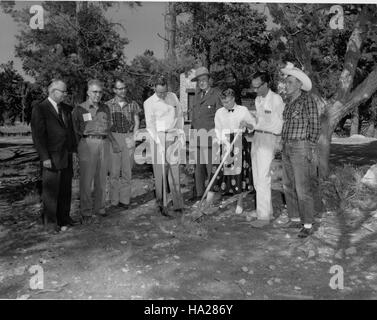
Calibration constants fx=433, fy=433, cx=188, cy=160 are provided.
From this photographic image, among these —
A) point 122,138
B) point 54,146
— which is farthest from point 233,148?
point 54,146

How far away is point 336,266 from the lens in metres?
4.13

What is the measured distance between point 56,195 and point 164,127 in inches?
66.5

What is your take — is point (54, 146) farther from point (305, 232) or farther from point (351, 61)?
point (351, 61)

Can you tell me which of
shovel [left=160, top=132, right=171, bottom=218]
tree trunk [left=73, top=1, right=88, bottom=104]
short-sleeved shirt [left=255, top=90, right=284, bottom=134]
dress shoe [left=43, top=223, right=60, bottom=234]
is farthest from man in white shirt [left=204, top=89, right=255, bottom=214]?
tree trunk [left=73, top=1, right=88, bottom=104]

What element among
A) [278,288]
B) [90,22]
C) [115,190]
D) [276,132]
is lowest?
[278,288]

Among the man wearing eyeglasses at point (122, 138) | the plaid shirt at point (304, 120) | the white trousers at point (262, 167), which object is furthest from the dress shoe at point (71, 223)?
the plaid shirt at point (304, 120)

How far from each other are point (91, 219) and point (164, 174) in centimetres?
116

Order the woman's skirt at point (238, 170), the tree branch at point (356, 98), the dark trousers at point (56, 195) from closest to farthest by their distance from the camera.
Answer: the dark trousers at point (56, 195), the woman's skirt at point (238, 170), the tree branch at point (356, 98)

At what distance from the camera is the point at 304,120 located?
4.84 meters

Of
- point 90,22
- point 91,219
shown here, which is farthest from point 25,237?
point 90,22

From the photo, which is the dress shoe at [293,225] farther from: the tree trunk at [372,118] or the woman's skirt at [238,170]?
the tree trunk at [372,118]

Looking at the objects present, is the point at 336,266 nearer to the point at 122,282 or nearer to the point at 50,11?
the point at 122,282

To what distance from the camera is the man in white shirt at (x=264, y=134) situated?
5176 mm

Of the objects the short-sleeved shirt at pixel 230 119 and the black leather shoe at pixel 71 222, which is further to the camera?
the short-sleeved shirt at pixel 230 119
